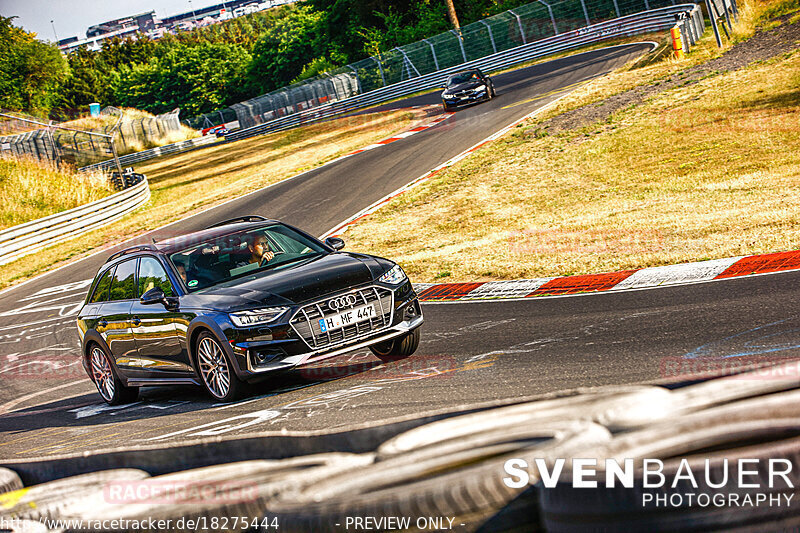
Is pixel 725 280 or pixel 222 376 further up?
pixel 222 376

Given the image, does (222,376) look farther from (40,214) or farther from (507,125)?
(40,214)

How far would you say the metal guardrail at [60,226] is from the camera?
25.5m

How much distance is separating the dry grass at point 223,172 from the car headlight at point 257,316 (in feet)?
58.9

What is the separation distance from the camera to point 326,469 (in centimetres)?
311

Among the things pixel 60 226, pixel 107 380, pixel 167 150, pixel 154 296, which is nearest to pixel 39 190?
pixel 60 226

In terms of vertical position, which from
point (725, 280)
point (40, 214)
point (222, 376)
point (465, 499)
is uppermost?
point (40, 214)

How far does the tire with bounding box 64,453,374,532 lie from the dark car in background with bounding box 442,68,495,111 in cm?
3163

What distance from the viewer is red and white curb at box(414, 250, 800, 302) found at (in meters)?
8.04

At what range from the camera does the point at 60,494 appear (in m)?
3.76

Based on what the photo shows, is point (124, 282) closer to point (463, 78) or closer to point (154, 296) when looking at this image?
point (154, 296)

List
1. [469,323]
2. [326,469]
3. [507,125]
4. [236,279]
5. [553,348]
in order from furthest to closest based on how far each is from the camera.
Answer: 1. [507,125]
2. [469,323]
3. [236,279]
4. [553,348]
5. [326,469]

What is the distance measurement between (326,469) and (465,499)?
82 centimetres

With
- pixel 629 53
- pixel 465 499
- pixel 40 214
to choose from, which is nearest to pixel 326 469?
pixel 465 499

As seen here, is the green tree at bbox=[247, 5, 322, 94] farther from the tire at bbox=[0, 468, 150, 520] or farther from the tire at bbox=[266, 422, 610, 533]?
the tire at bbox=[266, 422, 610, 533]
